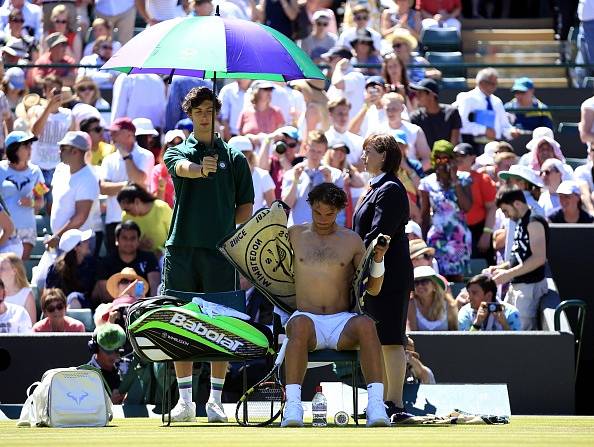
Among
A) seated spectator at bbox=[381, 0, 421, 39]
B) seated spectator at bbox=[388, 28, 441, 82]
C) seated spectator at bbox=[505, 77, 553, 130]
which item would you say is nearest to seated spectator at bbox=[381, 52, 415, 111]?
seated spectator at bbox=[388, 28, 441, 82]

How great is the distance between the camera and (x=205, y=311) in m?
9.56

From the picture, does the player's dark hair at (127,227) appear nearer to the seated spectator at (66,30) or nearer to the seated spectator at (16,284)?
the seated spectator at (16,284)

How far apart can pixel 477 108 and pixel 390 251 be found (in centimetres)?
Answer: 806

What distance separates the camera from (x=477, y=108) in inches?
704

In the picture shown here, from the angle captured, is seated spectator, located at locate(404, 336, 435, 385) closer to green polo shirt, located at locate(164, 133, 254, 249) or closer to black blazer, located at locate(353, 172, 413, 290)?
black blazer, located at locate(353, 172, 413, 290)

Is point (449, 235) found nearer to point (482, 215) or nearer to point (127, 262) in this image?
point (482, 215)

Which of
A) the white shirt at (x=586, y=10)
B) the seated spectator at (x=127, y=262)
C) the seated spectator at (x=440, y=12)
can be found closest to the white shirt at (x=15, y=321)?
the seated spectator at (x=127, y=262)

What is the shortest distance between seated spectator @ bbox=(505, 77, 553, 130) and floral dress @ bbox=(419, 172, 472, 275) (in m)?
3.90

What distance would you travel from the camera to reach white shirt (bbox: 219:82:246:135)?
711 inches

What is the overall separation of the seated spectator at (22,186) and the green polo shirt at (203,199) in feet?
17.8

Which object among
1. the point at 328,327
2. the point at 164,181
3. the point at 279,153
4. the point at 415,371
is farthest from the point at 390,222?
the point at 279,153

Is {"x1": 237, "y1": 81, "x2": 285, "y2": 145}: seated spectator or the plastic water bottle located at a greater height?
{"x1": 237, "y1": 81, "x2": 285, "y2": 145}: seated spectator

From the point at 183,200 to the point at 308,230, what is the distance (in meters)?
0.82

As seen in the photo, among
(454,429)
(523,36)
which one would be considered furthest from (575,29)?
(454,429)
